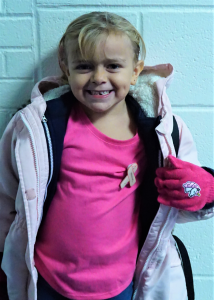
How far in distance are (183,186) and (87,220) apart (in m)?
0.28

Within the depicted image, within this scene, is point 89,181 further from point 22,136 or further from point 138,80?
point 138,80

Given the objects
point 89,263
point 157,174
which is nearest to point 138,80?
point 157,174

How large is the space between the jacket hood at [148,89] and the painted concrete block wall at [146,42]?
6cm

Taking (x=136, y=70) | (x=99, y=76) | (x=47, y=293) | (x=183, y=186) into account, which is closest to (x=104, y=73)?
(x=99, y=76)

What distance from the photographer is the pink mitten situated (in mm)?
771

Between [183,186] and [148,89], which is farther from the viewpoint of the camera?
[148,89]

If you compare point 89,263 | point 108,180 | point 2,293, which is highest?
point 108,180

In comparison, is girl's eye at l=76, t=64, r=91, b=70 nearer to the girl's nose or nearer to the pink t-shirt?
the girl's nose

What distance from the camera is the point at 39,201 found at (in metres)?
0.78

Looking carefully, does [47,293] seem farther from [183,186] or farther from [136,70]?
[136,70]

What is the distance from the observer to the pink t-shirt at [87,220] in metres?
0.80

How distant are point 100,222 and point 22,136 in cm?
32

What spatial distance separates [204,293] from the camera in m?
1.11

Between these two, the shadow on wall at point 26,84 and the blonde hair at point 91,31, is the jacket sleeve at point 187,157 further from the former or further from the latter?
the shadow on wall at point 26,84
